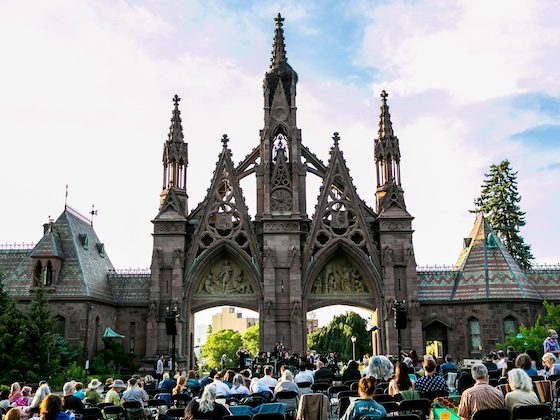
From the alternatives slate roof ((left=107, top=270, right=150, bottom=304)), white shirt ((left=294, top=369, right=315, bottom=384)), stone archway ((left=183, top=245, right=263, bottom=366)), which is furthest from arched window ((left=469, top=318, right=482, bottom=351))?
white shirt ((left=294, top=369, right=315, bottom=384))

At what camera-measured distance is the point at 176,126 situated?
149 feet

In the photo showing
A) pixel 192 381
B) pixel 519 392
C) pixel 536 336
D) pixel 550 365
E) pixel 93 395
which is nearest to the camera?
pixel 519 392

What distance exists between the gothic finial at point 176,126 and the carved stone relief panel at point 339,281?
13.9 m

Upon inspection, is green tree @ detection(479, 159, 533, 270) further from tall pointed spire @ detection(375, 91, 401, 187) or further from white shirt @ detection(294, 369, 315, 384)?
white shirt @ detection(294, 369, 315, 384)

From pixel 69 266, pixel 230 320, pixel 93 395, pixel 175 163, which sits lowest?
pixel 93 395

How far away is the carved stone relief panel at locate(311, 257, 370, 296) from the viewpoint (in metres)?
42.1

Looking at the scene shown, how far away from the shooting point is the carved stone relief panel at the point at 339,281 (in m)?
42.1

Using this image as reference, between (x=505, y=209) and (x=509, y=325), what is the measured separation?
1042 inches

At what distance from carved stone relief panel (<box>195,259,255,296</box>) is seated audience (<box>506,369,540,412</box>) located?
107 feet

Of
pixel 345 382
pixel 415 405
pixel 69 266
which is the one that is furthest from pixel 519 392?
pixel 69 266

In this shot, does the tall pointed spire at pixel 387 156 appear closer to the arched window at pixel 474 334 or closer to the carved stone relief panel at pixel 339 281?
the carved stone relief panel at pixel 339 281

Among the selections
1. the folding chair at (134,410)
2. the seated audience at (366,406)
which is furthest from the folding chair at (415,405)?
the folding chair at (134,410)

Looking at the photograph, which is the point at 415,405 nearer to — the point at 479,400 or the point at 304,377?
the point at 479,400

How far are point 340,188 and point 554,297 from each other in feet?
52.4
